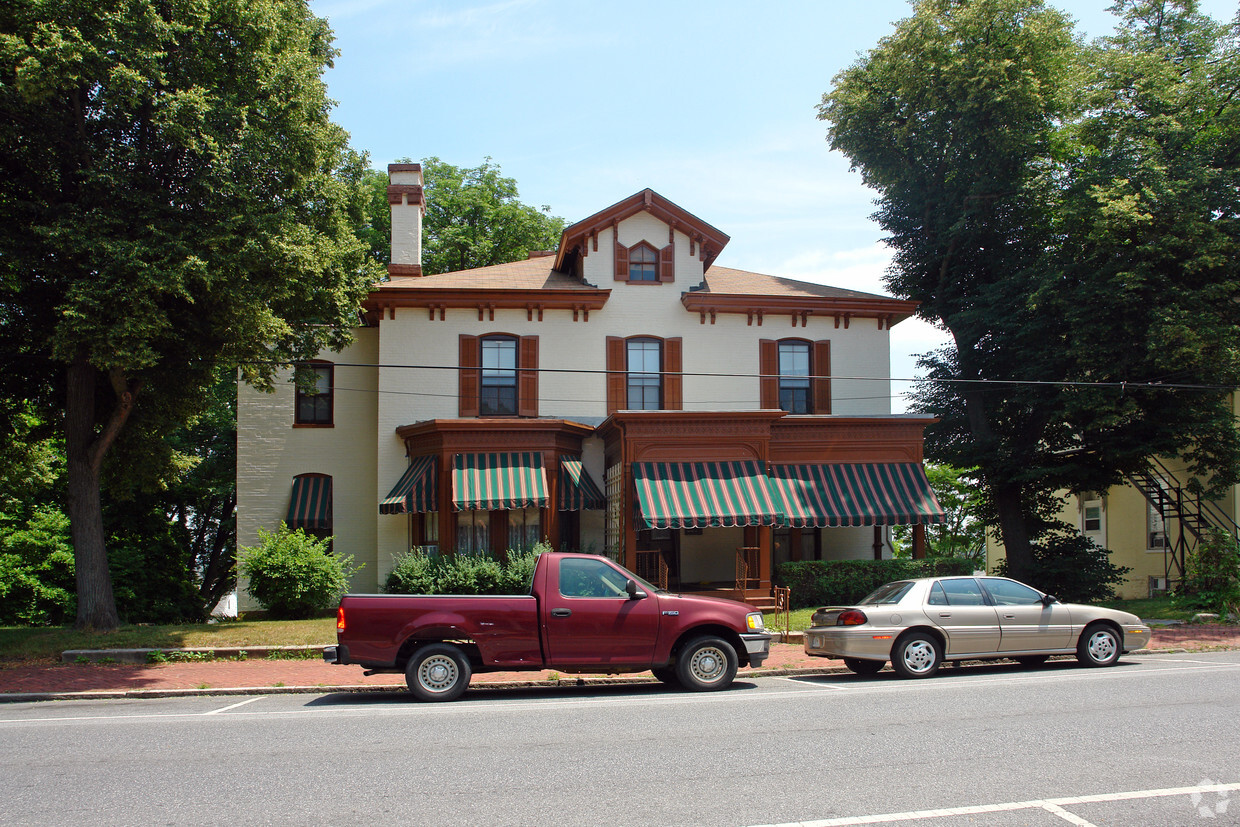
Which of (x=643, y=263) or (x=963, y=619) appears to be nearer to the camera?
(x=963, y=619)

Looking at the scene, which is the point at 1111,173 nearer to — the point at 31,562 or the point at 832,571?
the point at 832,571

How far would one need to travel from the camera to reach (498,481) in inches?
837

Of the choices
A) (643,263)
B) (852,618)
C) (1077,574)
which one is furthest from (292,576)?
(1077,574)

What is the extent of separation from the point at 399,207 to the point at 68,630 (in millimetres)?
13445

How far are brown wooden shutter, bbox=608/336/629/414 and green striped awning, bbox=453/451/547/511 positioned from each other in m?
2.72

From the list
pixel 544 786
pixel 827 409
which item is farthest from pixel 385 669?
pixel 827 409

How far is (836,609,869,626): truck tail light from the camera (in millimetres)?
12750

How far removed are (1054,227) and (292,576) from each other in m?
22.5

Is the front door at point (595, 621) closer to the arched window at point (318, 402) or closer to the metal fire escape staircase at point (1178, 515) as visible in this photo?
the arched window at point (318, 402)

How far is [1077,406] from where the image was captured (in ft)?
75.7

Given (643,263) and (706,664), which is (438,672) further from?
(643,263)

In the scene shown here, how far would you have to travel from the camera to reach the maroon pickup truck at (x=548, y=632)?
1109cm

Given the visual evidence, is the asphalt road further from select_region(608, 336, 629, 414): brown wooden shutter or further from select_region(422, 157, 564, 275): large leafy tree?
select_region(422, 157, 564, 275): large leafy tree

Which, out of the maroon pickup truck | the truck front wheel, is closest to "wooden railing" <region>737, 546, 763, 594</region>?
the truck front wheel
